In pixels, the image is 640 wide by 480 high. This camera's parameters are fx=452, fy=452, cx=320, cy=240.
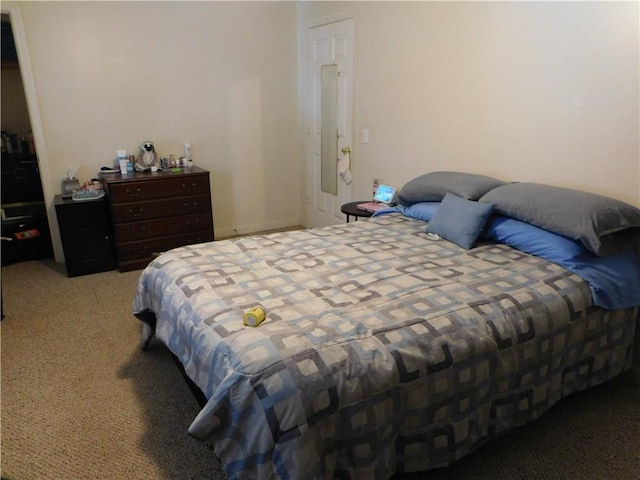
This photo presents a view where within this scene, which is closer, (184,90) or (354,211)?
(354,211)

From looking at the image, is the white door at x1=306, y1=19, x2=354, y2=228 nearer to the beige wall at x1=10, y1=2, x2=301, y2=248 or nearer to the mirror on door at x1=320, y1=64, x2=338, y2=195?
the mirror on door at x1=320, y1=64, x2=338, y2=195

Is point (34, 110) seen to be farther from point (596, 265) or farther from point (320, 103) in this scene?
point (596, 265)

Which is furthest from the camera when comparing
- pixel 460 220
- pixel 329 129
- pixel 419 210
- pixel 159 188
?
pixel 329 129

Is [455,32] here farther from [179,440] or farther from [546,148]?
[179,440]

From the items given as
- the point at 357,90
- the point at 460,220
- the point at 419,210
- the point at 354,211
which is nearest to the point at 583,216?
the point at 460,220

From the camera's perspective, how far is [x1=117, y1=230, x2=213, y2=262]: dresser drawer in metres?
3.95

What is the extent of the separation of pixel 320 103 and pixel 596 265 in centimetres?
321

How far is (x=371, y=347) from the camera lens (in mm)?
1539

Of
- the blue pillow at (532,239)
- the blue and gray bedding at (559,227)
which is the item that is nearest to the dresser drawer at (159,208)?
the blue and gray bedding at (559,227)

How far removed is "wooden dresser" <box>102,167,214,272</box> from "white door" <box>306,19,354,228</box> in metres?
1.25

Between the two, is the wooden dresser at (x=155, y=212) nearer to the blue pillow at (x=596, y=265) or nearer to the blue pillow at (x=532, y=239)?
the blue pillow at (x=532, y=239)

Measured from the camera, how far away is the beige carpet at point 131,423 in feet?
6.09

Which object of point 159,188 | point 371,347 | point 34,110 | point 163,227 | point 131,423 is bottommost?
point 131,423

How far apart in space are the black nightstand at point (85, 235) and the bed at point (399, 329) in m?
1.58
